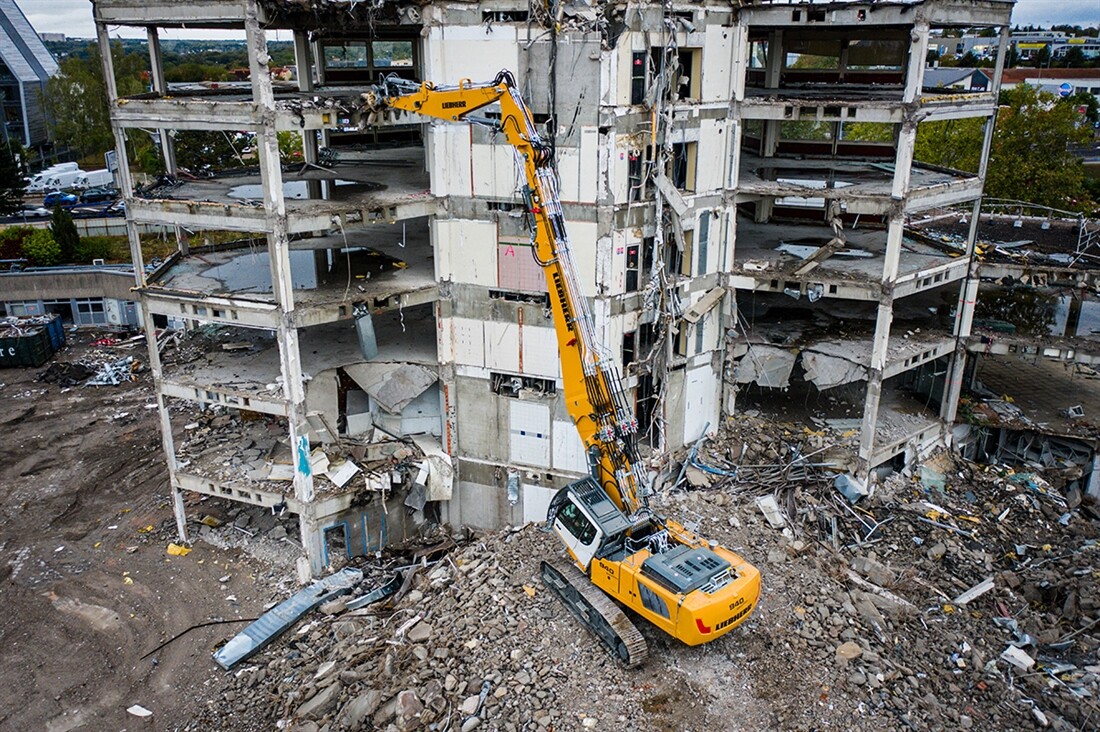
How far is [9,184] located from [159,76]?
3548 centimetres

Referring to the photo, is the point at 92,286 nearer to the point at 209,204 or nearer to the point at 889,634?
the point at 209,204

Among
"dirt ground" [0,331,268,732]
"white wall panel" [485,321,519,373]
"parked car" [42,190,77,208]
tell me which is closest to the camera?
"dirt ground" [0,331,268,732]

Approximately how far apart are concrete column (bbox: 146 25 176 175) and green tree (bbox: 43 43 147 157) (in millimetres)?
47090

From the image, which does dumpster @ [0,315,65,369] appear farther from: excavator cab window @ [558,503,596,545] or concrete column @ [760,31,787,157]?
concrete column @ [760,31,787,157]

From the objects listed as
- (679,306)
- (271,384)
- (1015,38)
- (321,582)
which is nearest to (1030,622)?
(679,306)

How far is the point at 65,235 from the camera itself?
150ft

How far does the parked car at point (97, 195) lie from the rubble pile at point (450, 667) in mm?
50940

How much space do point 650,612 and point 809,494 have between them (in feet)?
31.4

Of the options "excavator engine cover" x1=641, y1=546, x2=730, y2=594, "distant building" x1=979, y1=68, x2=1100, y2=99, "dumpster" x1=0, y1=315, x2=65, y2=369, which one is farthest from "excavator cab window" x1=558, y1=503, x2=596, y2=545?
"distant building" x1=979, y1=68, x2=1100, y2=99

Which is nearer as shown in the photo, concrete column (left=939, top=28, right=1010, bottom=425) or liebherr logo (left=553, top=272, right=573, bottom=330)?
liebherr logo (left=553, top=272, right=573, bottom=330)

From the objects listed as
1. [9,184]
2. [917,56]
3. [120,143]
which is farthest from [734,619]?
[9,184]

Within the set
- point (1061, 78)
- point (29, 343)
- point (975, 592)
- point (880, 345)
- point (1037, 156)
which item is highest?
point (1061, 78)

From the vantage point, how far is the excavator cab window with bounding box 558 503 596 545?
57.9ft

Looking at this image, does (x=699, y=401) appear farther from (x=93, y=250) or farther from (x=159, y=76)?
(x=93, y=250)
